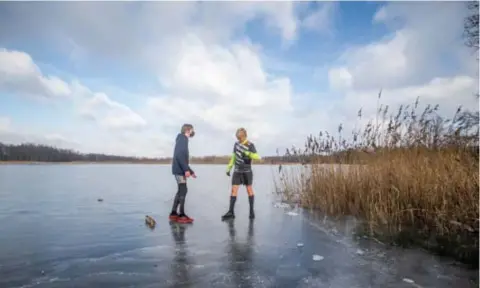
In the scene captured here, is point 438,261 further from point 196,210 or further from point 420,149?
point 196,210

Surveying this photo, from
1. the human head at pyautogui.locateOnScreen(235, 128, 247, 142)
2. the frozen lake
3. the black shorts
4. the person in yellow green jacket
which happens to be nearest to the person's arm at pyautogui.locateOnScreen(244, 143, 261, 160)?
the person in yellow green jacket

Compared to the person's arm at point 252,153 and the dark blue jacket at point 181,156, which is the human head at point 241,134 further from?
the dark blue jacket at point 181,156

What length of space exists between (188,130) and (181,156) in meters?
0.55

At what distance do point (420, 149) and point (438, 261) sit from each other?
302 cm

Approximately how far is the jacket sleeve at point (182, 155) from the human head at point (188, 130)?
0.21m

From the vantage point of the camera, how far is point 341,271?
11.6 feet

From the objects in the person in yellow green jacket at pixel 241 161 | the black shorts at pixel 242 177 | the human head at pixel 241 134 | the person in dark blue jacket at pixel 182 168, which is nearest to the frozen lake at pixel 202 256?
the person in dark blue jacket at pixel 182 168

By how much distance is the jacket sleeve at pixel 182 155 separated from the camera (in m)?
6.30

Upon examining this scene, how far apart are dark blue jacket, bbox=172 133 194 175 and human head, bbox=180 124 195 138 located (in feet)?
0.23

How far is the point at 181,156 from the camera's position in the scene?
6.31 m

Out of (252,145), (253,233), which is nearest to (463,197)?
(253,233)

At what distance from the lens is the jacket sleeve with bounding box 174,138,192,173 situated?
6297 millimetres

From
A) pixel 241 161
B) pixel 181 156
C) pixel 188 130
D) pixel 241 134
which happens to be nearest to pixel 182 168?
pixel 181 156

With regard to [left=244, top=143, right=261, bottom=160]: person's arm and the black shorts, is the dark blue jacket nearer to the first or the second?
the black shorts
